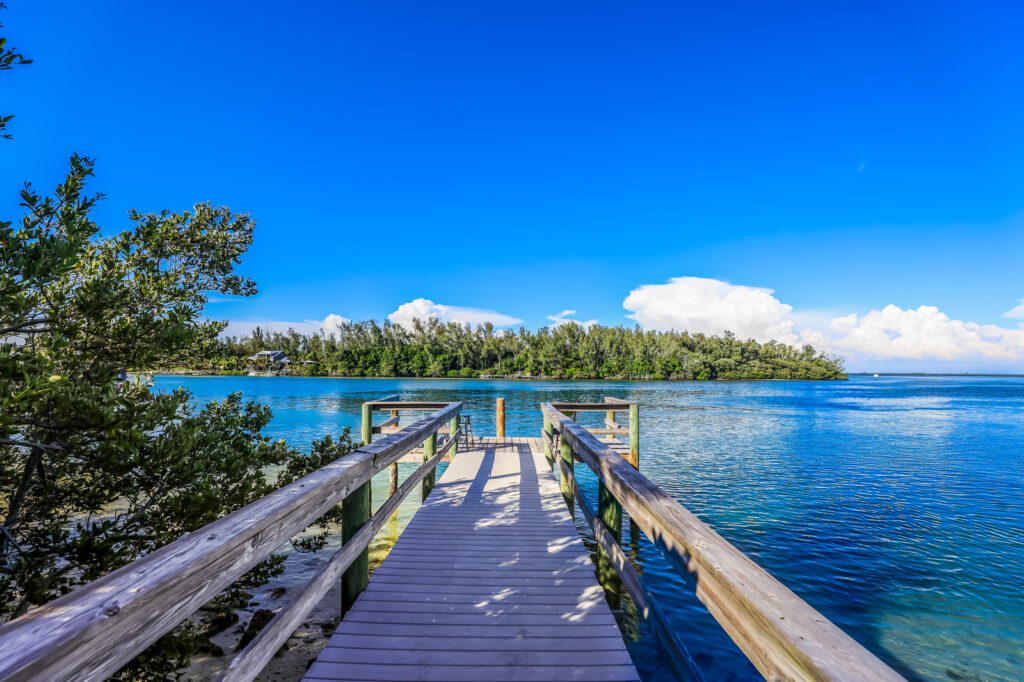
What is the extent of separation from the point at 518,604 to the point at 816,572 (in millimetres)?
6235

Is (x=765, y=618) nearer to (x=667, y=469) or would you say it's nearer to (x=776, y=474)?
(x=667, y=469)

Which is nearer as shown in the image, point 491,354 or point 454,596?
point 454,596

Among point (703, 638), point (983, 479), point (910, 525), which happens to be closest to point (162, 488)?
point (703, 638)

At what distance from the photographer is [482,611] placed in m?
2.86

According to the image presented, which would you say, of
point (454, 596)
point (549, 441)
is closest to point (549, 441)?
point (549, 441)

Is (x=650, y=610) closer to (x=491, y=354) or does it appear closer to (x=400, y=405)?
(x=400, y=405)

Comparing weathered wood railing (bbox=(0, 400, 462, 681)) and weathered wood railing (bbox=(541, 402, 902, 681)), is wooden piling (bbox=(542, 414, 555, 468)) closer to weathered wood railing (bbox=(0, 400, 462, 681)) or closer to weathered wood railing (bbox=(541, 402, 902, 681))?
weathered wood railing (bbox=(541, 402, 902, 681))

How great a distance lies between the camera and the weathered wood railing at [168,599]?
915mm

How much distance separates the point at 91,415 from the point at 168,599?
81.0 inches

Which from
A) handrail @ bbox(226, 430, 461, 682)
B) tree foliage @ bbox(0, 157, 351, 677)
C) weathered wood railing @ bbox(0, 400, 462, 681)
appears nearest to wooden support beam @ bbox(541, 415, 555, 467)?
tree foliage @ bbox(0, 157, 351, 677)

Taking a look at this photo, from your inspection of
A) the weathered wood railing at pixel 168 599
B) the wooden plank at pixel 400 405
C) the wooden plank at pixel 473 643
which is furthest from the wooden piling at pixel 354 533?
the wooden plank at pixel 400 405

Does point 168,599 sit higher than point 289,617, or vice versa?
point 168,599

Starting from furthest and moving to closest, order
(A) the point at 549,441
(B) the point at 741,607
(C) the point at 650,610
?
(A) the point at 549,441, (C) the point at 650,610, (B) the point at 741,607

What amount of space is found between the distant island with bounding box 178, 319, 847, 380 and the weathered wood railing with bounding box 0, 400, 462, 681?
3590 inches
